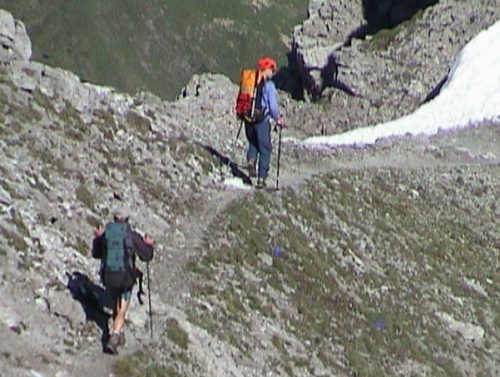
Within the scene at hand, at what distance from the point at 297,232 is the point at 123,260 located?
11.0 metres

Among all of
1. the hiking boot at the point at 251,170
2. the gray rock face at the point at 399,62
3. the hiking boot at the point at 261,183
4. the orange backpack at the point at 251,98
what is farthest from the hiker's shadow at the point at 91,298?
the gray rock face at the point at 399,62

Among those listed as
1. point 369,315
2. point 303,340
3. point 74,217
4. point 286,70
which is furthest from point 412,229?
point 286,70

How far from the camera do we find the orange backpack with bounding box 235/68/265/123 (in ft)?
88.2

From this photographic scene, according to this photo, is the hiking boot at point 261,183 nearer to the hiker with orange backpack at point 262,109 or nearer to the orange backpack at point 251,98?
the hiker with orange backpack at point 262,109

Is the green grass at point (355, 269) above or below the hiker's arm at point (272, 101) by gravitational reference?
below

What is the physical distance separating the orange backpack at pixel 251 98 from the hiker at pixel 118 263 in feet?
33.7

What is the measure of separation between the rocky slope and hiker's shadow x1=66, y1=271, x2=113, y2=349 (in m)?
0.04

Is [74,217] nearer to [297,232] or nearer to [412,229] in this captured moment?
[297,232]

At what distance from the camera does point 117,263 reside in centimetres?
1662

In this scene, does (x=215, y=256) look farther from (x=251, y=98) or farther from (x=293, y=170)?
(x=293, y=170)

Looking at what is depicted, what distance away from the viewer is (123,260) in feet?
54.6

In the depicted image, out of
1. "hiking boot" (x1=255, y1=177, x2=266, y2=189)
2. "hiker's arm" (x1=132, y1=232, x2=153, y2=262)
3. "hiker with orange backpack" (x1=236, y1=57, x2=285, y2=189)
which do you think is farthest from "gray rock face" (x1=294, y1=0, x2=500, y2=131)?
"hiker's arm" (x1=132, y1=232, x2=153, y2=262)

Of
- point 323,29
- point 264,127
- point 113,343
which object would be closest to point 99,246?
point 113,343

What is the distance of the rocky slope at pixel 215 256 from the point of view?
18.0 meters
